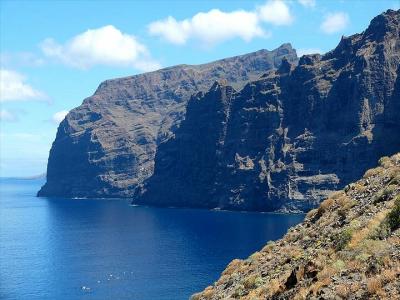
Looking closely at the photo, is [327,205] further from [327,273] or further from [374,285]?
[374,285]

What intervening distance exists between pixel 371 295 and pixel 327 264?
4879 mm

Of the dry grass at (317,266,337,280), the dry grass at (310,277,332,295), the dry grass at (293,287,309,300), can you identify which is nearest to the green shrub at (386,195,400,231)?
the dry grass at (317,266,337,280)

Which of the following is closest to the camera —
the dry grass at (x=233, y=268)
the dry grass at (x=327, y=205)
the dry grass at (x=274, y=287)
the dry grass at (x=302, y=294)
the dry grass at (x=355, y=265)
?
the dry grass at (x=355, y=265)

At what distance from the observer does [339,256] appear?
70.5ft

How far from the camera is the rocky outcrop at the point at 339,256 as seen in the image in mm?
17766

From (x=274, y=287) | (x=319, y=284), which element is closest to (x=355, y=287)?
(x=319, y=284)

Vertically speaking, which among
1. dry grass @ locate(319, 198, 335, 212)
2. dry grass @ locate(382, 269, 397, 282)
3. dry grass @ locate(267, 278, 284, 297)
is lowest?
dry grass @ locate(267, 278, 284, 297)

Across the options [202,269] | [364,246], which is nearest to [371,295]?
[364,246]

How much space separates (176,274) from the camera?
150m

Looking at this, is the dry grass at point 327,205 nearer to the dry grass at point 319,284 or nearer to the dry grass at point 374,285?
the dry grass at point 319,284

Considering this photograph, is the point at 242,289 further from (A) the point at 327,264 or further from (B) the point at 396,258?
(B) the point at 396,258

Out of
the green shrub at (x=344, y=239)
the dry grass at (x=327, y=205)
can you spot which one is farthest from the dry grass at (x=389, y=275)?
the dry grass at (x=327, y=205)

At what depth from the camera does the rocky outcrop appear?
17.8 meters

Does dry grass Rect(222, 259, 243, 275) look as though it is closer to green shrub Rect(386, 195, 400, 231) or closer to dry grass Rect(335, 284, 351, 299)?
green shrub Rect(386, 195, 400, 231)
